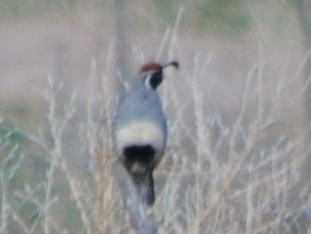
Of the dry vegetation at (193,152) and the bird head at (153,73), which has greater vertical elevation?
the bird head at (153,73)

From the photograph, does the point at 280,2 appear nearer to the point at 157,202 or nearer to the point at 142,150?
the point at 157,202

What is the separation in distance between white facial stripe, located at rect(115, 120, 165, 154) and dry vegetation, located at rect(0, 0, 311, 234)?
0.44ft

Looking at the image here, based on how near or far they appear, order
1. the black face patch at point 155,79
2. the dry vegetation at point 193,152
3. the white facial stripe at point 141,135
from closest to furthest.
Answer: the white facial stripe at point 141,135 < the black face patch at point 155,79 < the dry vegetation at point 193,152

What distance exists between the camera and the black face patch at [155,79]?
8.85 meters

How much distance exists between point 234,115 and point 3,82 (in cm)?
199

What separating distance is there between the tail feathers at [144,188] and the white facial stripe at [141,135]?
0.42 ft

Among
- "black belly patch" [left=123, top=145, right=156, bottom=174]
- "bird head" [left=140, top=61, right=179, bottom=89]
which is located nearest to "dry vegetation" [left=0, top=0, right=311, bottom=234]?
"black belly patch" [left=123, top=145, right=156, bottom=174]

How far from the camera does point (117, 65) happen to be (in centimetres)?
1433

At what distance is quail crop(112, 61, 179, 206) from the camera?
28.2 ft

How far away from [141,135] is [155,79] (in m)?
0.41

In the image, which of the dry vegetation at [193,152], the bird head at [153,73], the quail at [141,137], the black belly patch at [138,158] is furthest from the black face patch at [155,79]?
the black belly patch at [138,158]

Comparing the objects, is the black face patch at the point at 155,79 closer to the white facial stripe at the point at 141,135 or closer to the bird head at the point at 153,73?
the bird head at the point at 153,73

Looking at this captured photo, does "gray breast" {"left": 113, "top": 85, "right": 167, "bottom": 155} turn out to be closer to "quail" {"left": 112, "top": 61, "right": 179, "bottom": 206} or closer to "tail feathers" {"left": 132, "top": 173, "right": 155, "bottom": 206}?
"quail" {"left": 112, "top": 61, "right": 179, "bottom": 206}

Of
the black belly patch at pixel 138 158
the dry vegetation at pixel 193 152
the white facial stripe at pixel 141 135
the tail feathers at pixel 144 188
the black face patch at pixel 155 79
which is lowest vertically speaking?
the dry vegetation at pixel 193 152
